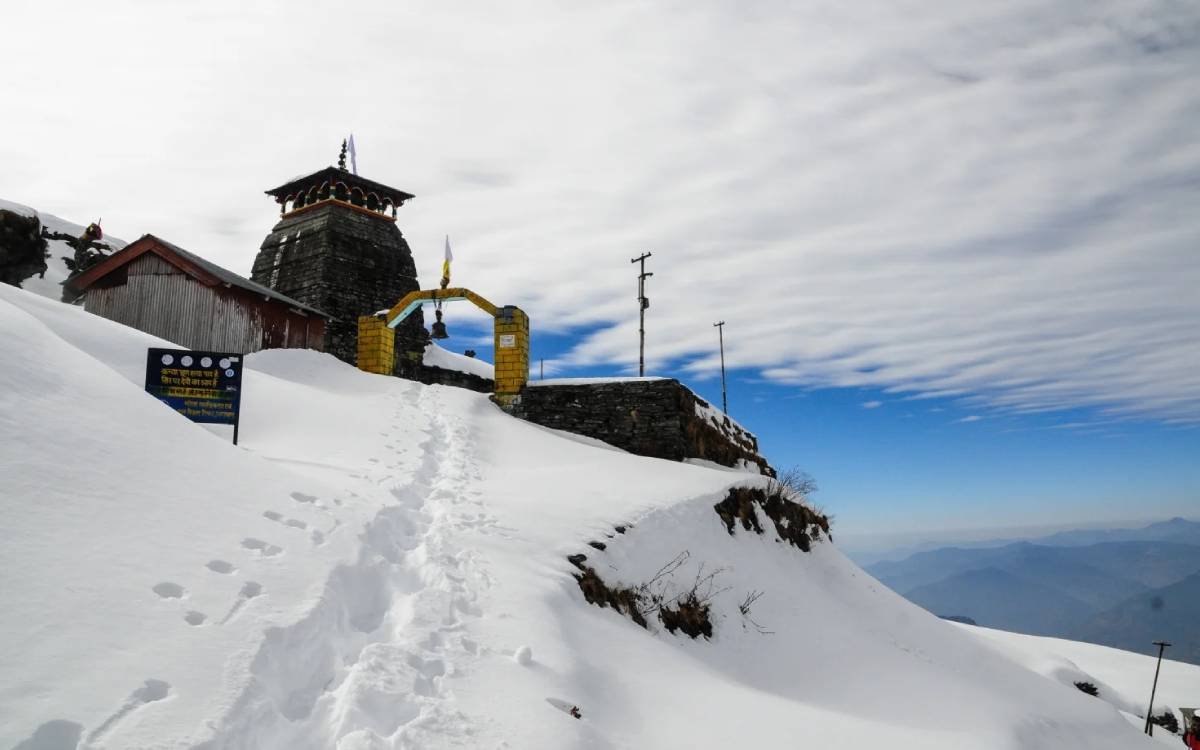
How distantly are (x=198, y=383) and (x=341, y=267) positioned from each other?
72.1 ft

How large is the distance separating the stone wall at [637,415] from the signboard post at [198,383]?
838cm

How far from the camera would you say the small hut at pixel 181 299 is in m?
19.8

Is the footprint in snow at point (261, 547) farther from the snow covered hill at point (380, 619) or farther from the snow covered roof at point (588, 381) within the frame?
the snow covered roof at point (588, 381)

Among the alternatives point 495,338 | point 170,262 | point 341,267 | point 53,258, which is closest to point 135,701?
point 495,338

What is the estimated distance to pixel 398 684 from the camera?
363cm

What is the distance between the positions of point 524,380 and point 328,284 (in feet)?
54.2

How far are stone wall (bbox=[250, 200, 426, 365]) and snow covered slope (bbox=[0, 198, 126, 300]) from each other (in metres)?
8.70

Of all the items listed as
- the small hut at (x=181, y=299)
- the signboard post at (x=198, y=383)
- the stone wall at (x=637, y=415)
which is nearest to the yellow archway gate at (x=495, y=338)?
the stone wall at (x=637, y=415)

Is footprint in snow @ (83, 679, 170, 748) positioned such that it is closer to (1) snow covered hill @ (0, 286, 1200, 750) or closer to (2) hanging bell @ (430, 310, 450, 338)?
(1) snow covered hill @ (0, 286, 1200, 750)

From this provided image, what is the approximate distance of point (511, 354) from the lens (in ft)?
56.0

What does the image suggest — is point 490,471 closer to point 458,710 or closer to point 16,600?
point 458,710

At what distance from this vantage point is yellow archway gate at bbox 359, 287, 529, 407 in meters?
17.0

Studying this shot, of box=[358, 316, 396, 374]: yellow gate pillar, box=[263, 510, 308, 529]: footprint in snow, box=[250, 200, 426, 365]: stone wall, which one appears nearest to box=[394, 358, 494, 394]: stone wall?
box=[250, 200, 426, 365]: stone wall

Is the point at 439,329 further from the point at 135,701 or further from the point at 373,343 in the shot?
the point at 135,701
